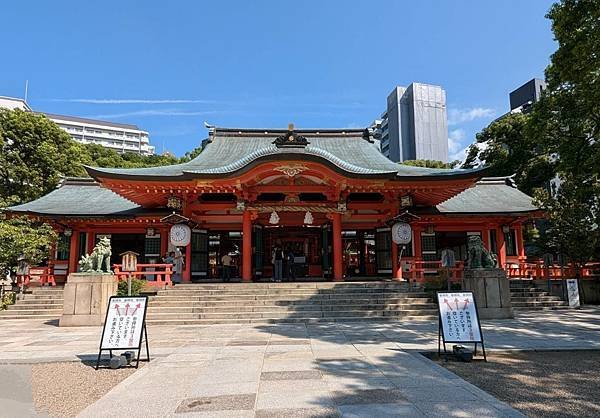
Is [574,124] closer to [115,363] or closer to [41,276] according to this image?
[115,363]

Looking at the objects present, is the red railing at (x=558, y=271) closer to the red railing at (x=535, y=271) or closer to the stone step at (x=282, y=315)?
the red railing at (x=535, y=271)

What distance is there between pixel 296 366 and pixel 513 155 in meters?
26.1

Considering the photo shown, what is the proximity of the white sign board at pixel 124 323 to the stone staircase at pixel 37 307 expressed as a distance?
26.2ft

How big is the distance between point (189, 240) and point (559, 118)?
44.5 feet

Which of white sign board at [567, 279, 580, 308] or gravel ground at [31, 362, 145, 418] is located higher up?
white sign board at [567, 279, 580, 308]

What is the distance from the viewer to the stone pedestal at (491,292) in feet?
36.4

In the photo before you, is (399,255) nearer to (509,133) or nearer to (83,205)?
(83,205)

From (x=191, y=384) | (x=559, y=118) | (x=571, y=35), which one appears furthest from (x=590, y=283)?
(x=191, y=384)

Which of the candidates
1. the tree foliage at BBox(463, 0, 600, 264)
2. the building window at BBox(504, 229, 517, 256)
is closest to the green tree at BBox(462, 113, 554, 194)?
the building window at BBox(504, 229, 517, 256)

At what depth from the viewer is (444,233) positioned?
747 inches

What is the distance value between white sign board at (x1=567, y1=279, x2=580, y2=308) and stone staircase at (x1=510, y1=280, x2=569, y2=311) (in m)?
0.20

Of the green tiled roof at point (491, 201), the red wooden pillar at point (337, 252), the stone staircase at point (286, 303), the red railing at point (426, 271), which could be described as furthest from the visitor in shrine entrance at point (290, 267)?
the green tiled roof at point (491, 201)

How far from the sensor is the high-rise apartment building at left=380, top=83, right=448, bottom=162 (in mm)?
66000

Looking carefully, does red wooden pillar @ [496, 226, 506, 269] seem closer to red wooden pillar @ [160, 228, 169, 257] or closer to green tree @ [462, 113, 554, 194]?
green tree @ [462, 113, 554, 194]
